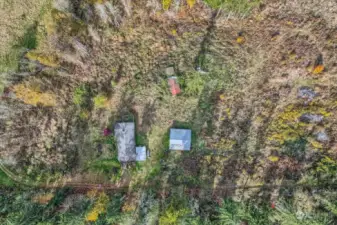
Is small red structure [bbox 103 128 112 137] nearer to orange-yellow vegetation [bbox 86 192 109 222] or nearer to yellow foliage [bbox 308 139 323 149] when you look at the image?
orange-yellow vegetation [bbox 86 192 109 222]

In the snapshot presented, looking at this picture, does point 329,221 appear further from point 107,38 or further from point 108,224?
point 107,38

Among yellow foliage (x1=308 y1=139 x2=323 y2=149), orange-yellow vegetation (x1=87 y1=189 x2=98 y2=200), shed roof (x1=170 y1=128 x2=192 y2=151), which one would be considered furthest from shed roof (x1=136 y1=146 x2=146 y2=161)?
yellow foliage (x1=308 y1=139 x2=323 y2=149)

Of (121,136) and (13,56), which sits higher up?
(13,56)

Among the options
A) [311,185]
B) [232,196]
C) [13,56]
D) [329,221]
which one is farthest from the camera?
[13,56]

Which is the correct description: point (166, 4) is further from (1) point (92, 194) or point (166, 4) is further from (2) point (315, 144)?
(1) point (92, 194)

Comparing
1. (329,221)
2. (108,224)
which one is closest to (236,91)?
(329,221)

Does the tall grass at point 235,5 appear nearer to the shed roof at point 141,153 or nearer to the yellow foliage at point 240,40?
the yellow foliage at point 240,40
